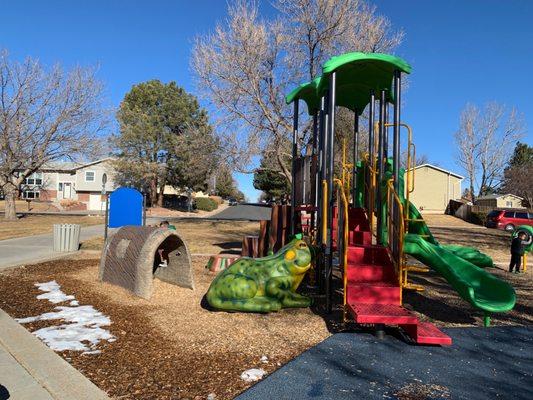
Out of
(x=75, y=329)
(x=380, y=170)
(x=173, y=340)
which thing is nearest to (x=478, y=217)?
(x=380, y=170)

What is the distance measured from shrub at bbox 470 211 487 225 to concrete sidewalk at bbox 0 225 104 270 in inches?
1270

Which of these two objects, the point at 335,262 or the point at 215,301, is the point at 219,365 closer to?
the point at 215,301

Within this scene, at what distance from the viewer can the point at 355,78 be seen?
8.78 m

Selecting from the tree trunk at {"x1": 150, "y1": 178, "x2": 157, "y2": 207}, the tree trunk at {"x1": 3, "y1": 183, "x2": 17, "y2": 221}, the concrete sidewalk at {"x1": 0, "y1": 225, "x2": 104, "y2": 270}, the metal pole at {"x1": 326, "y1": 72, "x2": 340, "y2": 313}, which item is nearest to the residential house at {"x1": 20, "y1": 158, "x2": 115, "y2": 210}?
the tree trunk at {"x1": 150, "y1": 178, "x2": 157, "y2": 207}

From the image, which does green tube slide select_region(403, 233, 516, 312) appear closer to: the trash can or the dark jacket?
the dark jacket

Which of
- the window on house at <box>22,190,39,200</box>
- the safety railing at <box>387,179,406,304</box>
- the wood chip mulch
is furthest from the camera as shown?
the window on house at <box>22,190,39,200</box>

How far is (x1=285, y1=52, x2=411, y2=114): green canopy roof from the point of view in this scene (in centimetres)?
700

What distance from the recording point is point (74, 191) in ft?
190

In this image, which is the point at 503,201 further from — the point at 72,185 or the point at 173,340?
the point at 173,340

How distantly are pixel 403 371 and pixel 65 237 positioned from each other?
1149 centimetres

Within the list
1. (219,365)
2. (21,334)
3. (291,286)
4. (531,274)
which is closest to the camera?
(219,365)

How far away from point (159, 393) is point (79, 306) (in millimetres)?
3464

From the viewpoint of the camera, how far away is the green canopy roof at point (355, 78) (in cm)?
700

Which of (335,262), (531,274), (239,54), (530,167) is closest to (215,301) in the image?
(335,262)
